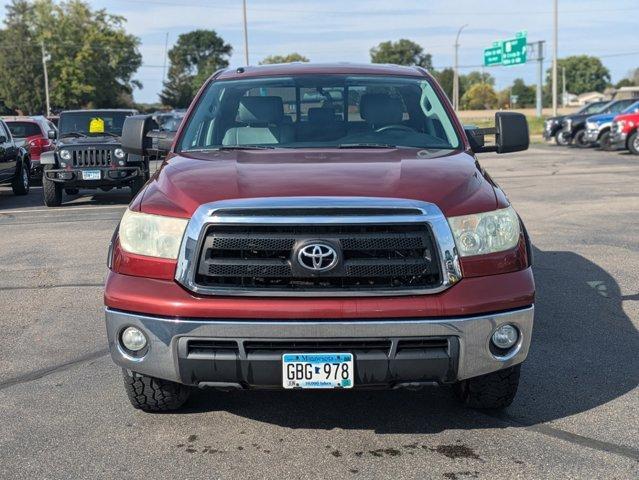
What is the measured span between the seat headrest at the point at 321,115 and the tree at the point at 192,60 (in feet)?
384

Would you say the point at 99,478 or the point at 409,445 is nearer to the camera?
the point at 99,478

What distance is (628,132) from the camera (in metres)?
25.2

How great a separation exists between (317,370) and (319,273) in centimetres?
42

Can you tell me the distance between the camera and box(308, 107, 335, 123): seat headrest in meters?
5.20

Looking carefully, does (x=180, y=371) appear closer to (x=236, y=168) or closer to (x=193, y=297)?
(x=193, y=297)

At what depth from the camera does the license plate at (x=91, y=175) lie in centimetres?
1394

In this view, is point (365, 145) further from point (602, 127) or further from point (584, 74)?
point (584, 74)

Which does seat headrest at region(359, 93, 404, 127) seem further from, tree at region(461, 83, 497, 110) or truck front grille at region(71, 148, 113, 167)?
tree at region(461, 83, 497, 110)

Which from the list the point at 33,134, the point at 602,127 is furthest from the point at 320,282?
the point at 602,127

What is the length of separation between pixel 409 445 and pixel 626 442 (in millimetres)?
1019

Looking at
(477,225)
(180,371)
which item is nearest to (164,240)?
(180,371)

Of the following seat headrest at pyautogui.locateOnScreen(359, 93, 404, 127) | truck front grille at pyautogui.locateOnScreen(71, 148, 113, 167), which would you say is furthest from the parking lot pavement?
truck front grille at pyautogui.locateOnScreen(71, 148, 113, 167)

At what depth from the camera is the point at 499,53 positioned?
5612 cm

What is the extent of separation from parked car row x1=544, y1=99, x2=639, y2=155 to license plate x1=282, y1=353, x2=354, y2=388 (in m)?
23.7
